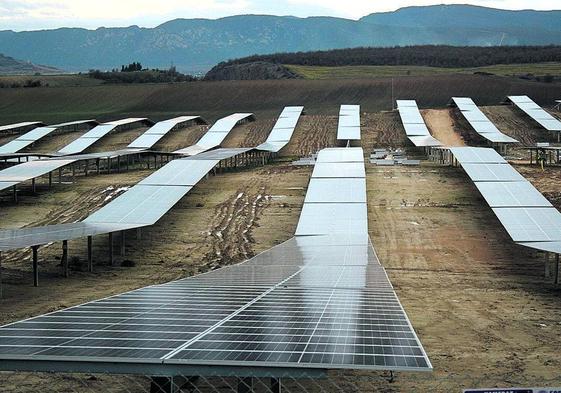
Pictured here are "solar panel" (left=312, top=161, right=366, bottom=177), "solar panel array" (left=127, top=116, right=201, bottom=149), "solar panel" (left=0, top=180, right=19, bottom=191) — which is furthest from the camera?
"solar panel array" (left=127, top=116, right=201, bottom=149)

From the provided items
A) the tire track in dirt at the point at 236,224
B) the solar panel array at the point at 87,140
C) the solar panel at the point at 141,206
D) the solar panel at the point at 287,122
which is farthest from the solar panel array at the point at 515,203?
the solar panel array at the point at 87,140

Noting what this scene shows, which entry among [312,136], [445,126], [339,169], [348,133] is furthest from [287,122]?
[339,169]

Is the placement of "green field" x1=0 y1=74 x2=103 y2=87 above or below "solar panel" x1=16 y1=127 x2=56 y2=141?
above

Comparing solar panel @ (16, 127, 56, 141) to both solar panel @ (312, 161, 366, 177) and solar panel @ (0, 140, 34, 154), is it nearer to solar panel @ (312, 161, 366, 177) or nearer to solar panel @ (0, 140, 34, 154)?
solar panel @ (0, 140, 34, 154)

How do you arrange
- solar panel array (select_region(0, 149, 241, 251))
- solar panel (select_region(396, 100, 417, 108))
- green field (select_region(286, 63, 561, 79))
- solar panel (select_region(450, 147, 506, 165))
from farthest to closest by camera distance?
green field (select_region(286, 63, 561, 79)) < solar panel (select_region(396, 100, 417, 108)) < solar panel (select_region(450, 147, 506, 165)) < solar panel array (select_region(0, 149, 241, 251))

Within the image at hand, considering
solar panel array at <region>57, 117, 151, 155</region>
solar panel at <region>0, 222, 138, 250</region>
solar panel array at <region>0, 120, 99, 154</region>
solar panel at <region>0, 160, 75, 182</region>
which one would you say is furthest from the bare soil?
solar panel at <region>0, 222, 138, 250</region>

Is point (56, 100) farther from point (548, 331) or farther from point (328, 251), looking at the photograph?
point (548, 331)

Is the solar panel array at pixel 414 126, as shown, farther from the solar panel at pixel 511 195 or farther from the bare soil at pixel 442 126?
the solar panel at pixel 511 195
